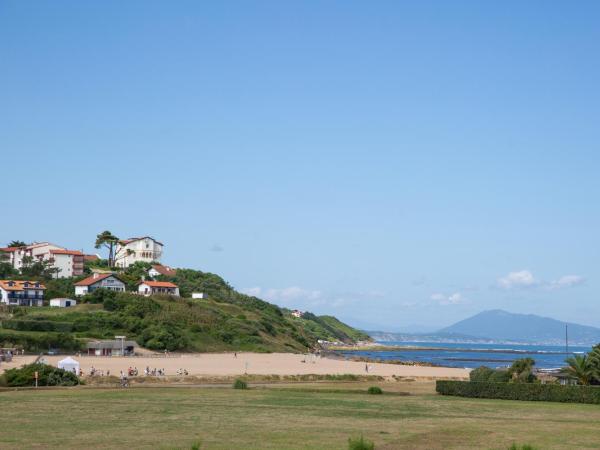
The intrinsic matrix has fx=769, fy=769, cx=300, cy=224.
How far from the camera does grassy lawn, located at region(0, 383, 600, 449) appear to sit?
106 feet

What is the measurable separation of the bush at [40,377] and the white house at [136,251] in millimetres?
120163

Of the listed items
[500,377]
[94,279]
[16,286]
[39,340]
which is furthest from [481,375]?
[94,279]

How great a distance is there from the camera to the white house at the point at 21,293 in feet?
431

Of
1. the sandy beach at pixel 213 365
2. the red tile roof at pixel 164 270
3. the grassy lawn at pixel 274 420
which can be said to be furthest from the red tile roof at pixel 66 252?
the grassy lawn at pixel 274 420

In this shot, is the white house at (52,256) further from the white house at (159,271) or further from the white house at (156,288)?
the white house at (156,288)

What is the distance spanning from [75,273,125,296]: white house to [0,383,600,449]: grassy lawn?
87885mm

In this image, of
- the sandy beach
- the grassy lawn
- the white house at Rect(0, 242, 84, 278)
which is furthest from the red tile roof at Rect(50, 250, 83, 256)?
the grassy lawn

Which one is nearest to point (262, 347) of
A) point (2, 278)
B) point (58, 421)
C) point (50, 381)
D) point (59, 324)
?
point (59, 324)

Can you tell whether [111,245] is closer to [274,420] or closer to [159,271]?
[159,271]

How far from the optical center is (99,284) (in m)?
146

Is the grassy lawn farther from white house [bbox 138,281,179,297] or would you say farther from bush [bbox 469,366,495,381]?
white house [bbox 138,281,179,297]

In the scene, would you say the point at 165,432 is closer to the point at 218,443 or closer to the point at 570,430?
the point at 218,443

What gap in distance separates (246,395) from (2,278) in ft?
367

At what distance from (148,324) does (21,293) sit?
27.5 metres
